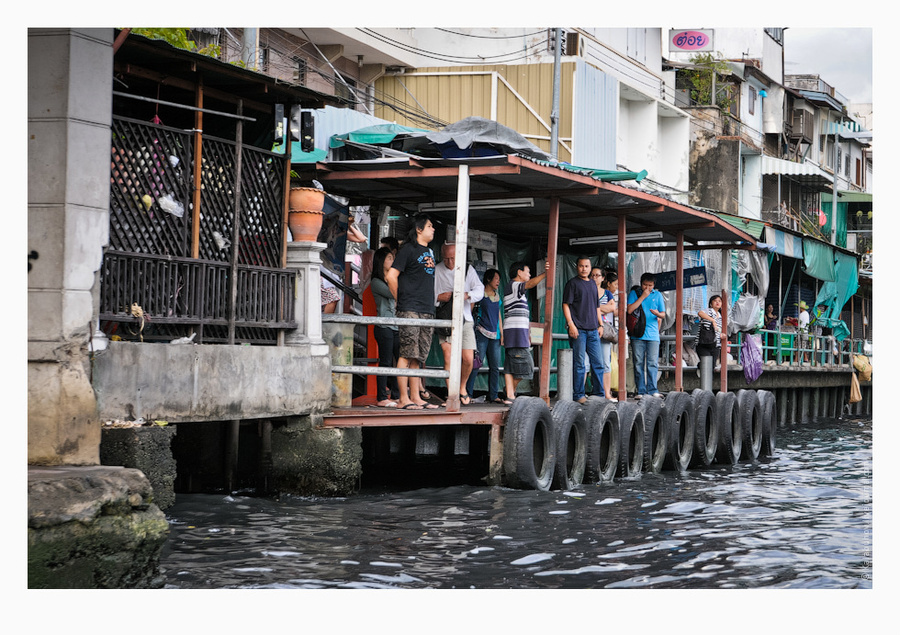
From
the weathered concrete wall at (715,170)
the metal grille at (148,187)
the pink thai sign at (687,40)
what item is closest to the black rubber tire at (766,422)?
the metal grille at (148,187)

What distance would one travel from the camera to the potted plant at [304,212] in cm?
981

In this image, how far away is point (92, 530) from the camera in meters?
5.77

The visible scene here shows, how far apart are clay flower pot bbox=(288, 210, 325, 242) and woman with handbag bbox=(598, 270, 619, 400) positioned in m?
4.39

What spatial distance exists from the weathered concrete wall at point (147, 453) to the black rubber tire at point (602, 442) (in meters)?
5.10

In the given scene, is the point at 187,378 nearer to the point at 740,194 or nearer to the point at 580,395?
the point at 580,395

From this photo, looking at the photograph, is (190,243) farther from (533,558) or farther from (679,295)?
(679,295)

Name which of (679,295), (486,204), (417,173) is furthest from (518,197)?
(679,295)

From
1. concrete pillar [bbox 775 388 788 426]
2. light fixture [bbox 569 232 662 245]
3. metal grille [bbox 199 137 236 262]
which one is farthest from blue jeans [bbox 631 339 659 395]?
concrete pillar [bbox 775 388 788 426]

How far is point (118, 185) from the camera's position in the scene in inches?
325

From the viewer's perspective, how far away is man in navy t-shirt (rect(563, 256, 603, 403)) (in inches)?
494

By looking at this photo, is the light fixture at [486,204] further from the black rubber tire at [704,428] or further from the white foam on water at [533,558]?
the white foam on water at [533,558]

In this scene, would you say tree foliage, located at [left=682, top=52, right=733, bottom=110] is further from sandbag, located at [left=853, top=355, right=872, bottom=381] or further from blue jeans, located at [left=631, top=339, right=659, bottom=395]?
blue jeans, located at [left=631, top=339, right=659, bottom=395]

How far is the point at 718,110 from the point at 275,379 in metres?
26.8

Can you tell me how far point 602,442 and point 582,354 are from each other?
1106 mm
